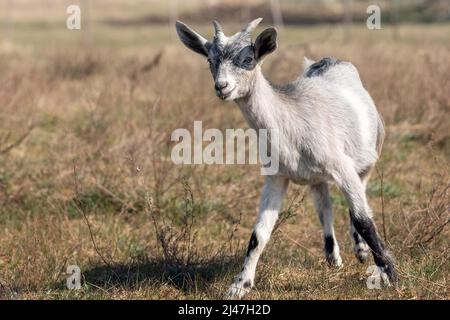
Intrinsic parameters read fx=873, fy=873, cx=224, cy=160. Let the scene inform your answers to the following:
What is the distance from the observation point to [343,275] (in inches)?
255

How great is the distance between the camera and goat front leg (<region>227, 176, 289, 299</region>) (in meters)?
5.94

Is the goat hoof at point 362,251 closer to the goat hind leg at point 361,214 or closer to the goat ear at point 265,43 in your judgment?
the goat hind leg at point 361,214

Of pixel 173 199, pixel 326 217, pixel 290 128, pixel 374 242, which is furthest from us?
pixel 173 199

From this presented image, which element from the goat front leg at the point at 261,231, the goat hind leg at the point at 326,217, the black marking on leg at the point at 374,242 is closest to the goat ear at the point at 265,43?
the goat front leg at the point at 261,231

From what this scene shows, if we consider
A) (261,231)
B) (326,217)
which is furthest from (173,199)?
(261,231)

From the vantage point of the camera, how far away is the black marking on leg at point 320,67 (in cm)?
718

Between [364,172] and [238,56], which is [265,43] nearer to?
[238,56]

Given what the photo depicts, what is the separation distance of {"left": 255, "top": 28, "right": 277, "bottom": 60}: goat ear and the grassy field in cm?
121

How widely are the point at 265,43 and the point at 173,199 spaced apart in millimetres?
2980

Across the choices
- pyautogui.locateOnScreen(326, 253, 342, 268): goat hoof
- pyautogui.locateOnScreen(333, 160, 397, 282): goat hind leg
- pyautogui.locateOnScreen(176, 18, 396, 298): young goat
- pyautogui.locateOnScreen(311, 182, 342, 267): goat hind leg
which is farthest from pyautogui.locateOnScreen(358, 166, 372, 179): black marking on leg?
pyautogui.locateOnScreen(326, 253, 342, 268): goat hoof

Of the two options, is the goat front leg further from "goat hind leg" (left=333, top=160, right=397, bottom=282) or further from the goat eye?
the goat eye

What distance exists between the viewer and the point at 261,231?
6.12m

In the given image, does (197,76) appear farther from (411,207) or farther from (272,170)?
(272,170)
